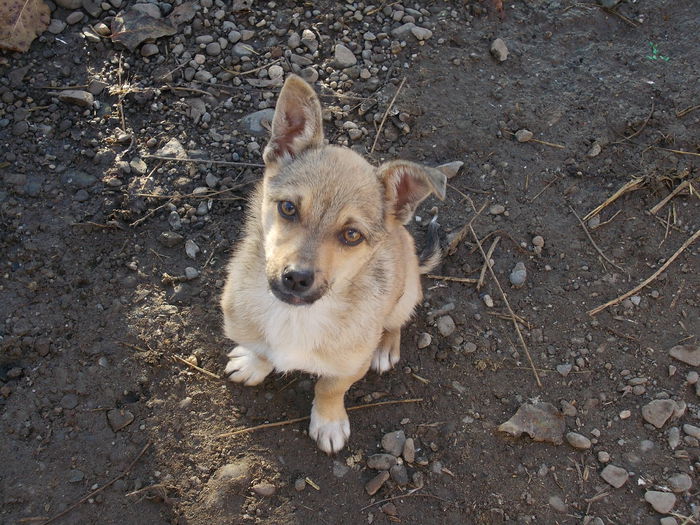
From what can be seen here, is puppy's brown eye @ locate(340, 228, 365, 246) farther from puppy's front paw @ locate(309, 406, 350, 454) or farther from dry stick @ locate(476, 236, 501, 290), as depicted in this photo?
dry stick @ locate(476, 236, 501, 290)

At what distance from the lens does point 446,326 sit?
195 inches

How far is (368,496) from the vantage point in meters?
4.17

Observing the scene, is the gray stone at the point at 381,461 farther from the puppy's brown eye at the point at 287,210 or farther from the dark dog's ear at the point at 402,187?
the puppy's brown eye at the point at 287,210

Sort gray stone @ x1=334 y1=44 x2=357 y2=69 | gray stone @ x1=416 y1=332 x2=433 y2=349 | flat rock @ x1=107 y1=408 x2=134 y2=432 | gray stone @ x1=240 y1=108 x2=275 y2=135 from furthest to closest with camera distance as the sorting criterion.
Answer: gray stone @ x1=334 y1=44 x2=357 y2=69 < gray stone @ x1=240 y1=108 x2=275 y2=135 < gray stone @ x1=416 y1=332 x2=433 y2=349 < flat rock @ x1=107 y1=408 x2=134 y2=432

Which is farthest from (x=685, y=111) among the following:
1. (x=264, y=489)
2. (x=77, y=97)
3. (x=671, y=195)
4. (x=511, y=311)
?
(x=77, y=97)

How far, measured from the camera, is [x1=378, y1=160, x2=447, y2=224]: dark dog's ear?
146 inches

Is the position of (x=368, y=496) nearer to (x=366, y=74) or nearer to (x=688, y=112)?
(x=366, y=74)

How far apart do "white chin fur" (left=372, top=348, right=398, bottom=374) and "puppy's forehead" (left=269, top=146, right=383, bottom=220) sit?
4.34 ft

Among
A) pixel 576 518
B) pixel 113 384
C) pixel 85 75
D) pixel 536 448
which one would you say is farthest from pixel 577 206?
pixel 85 75

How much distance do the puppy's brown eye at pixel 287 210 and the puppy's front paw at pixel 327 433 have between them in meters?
1.43

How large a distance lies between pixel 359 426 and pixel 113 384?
67.8 inches

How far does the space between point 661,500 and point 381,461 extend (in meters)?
1.78

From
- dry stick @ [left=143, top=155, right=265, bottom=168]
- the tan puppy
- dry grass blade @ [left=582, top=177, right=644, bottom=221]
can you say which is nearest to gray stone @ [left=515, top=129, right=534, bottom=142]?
dry grass blade @ [left=582, top=177, right=644, bottom=221]

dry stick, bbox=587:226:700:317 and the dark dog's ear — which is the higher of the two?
the dark dog's ear
